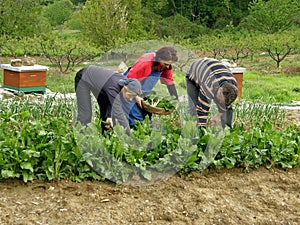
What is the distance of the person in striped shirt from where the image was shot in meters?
5.18

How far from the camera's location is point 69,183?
4.46 metres

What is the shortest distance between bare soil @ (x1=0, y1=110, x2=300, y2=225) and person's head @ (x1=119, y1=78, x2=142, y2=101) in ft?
2.96

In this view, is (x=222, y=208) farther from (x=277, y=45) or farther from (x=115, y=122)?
(x=277, y=45)

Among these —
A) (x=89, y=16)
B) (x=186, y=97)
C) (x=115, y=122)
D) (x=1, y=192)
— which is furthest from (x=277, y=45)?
(x=1, y=192)

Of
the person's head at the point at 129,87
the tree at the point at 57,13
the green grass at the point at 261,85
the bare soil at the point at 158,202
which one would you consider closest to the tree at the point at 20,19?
the green grass at the point at 261,85

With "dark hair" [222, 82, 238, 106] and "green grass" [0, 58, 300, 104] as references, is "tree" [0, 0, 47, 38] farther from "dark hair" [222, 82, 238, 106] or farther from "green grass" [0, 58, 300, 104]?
"dark hair" [222, 82, 238, 106]

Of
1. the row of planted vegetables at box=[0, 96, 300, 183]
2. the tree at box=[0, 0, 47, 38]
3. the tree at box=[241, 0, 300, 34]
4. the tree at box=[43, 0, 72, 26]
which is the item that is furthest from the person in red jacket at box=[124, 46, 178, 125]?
the tree at box=[43, 0, 72, 26]

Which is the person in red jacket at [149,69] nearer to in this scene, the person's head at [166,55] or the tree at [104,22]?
the person's head at [166,55]

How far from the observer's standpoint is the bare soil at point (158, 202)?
3.97 metres

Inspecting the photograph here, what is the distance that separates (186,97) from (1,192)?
260 cm

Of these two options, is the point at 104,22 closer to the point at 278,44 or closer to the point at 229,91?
the point at 278,44

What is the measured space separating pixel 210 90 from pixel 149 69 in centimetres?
75

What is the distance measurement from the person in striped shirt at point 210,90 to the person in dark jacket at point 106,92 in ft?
2.35

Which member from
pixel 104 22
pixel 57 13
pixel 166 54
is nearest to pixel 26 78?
pixel 166 54
